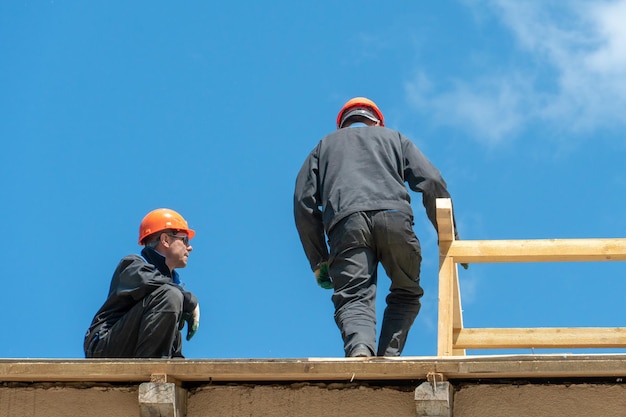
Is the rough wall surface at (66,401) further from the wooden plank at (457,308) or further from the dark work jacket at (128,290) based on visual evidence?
the wooden plank at (457,308)

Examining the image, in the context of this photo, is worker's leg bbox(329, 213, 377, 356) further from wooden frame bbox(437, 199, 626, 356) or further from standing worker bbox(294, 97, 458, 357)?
wooden frame bbox(437, 199, 626, 356)

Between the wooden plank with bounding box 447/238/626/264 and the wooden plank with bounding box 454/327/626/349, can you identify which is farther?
the wooden plank with bounding box 454/327/626/349

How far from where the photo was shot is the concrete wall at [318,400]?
614 centimetres

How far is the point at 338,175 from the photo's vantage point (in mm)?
8172

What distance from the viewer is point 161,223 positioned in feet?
27.3

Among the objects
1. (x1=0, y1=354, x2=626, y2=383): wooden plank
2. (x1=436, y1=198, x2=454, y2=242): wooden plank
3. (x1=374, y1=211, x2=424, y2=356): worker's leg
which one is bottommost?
(x1=0, y1=354, x2=626, y2=383): wooden plank

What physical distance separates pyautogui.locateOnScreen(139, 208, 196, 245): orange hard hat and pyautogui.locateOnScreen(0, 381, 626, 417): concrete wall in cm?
198

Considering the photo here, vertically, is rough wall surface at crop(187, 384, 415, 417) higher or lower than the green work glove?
lower

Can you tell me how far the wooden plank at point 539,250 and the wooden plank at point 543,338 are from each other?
1.14m

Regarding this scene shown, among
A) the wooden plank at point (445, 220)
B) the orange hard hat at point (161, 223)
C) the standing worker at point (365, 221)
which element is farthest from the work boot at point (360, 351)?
the orange hard hat at point (161, 223)

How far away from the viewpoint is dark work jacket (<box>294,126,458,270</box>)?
316 inches

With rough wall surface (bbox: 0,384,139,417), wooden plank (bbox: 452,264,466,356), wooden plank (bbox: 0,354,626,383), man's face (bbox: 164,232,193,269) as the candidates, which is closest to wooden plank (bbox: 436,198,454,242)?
wooden plank (bbox: 452,264,466,356)

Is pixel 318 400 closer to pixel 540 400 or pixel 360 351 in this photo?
pixel 360 351

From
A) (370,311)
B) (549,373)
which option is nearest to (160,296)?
(370,311)
